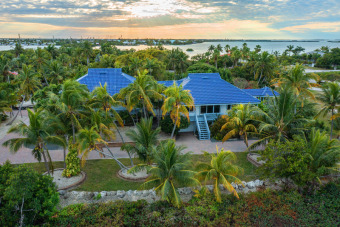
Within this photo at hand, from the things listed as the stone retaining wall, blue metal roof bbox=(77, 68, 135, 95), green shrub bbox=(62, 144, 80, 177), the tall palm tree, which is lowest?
the stone retaining wall

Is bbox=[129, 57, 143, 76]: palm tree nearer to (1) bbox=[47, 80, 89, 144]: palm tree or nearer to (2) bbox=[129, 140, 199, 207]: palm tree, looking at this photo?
(1) bbox=[47, 80, 89, 144]: palm tree

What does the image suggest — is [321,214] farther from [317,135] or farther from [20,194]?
[20,194]

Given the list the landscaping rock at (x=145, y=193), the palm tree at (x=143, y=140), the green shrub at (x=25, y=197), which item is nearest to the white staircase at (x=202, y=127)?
the palm tree at (x=143, y=140)

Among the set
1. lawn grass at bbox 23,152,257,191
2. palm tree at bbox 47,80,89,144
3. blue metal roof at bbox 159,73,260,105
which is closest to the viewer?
palm tree at bbox 47,80,89,144

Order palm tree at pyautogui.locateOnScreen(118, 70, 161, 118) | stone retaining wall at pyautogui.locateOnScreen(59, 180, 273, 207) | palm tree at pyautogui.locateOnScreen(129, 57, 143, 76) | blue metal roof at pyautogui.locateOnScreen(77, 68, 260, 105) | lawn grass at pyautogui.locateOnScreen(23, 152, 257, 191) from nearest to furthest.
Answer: stone retaining wall at pyautogui.locateOnScreen(59, 180, 273, 207)
lawn grass at pyautogui.locateOnScreen(23, 152, 257, 191)
palm tree at pyautogui.locateOnScreen(118, 70, 161, 118)
blue metal roof at pyautogui.locateOnScreen(77, 68, 260, 105)
palm tree at pyautogui.locateOnScreen(129, 57, 143, 76)

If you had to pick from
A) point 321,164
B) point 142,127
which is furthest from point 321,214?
point 142,127

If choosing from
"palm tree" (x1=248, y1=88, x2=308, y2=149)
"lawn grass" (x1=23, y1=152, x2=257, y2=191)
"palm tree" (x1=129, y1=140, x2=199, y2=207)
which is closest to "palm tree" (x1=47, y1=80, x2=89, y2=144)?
"lawn grass" (x1=23, y1=152, x2=257, y2=191)

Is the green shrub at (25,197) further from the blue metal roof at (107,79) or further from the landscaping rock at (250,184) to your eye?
the blue metal roof at (107,79)

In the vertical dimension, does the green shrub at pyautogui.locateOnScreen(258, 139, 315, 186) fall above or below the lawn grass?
above
